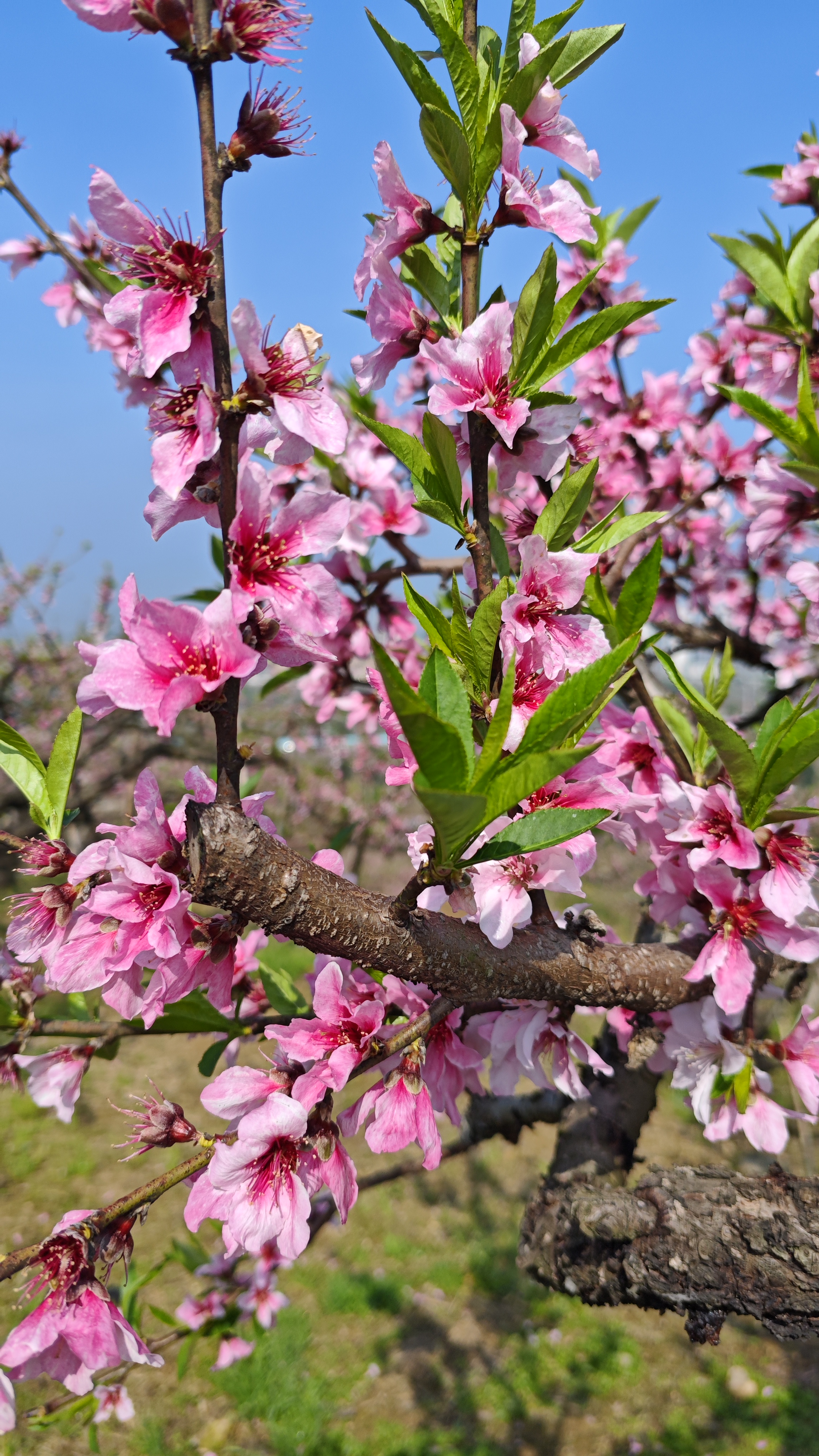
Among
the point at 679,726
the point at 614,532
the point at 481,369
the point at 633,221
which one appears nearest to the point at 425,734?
the point at 481,369

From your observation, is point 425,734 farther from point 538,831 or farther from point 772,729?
point 772,729

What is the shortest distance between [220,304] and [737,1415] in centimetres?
551

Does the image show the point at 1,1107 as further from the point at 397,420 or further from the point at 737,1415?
the point at 397,420

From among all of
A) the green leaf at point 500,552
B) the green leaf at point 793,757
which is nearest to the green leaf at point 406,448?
the green leaf at point 500,552

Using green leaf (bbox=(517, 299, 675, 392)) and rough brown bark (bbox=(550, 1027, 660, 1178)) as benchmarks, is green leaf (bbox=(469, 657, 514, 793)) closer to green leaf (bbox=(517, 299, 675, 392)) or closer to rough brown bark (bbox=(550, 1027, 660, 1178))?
green leaf (bbox=(517, 299, 675, 392))

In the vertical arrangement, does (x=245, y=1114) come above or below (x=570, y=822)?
below

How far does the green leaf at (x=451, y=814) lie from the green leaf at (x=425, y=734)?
0.8 inches

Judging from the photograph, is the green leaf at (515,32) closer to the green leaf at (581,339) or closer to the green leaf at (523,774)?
the green leaf at (581,339)

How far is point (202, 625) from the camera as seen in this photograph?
2.82ft

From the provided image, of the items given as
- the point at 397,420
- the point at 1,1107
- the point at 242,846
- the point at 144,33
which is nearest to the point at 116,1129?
the point at 1,1107

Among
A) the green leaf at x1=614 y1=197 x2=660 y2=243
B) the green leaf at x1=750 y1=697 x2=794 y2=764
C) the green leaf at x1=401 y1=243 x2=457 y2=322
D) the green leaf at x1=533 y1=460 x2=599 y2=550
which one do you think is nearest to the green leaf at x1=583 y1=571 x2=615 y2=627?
the green leaf at x1=533 y1=460 x2=599 y2=550

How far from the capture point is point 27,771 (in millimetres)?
1208

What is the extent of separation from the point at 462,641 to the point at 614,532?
40 cm

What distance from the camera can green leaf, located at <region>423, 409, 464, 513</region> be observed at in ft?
3.34
